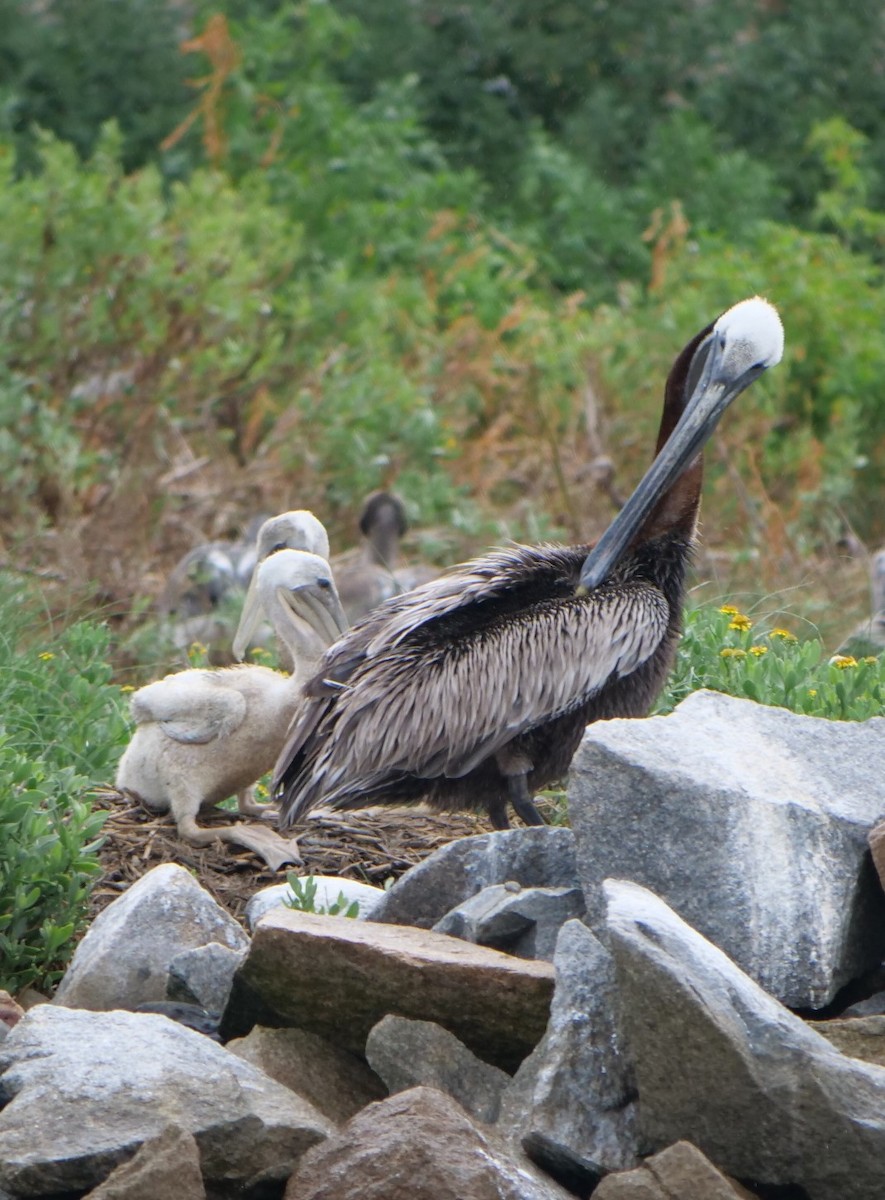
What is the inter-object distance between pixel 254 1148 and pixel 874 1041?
1.16m

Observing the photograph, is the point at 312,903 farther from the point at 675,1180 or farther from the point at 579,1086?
the point at 675,1180

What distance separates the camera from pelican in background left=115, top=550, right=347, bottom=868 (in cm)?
544

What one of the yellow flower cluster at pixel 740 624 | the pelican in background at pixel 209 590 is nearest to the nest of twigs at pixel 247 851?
the yellow flower cluster at pixel 740 624

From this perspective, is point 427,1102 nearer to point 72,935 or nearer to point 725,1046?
point 725,1046

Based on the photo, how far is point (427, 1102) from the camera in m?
3.28

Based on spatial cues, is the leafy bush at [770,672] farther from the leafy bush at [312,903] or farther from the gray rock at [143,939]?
the gray rock at [143,939]

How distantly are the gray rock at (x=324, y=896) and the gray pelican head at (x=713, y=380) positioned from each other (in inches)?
52.3

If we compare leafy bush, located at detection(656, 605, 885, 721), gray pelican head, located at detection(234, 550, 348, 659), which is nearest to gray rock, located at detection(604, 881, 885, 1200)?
leafy bush, located at detection(656, 605, 885, 721)

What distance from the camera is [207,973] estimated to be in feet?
13.5

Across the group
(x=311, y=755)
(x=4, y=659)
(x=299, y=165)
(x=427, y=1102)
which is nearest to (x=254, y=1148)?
(x=427, y=1102)

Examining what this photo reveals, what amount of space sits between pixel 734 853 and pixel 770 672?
6.01 ft

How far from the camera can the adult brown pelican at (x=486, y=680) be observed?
5.23 m

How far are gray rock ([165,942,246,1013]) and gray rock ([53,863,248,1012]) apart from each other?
83 mm

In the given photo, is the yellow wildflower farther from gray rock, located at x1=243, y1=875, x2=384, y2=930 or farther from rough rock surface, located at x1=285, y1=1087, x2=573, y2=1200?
rough rock surface, located at x1=285, y1=1087, x2=573, y2=1200
